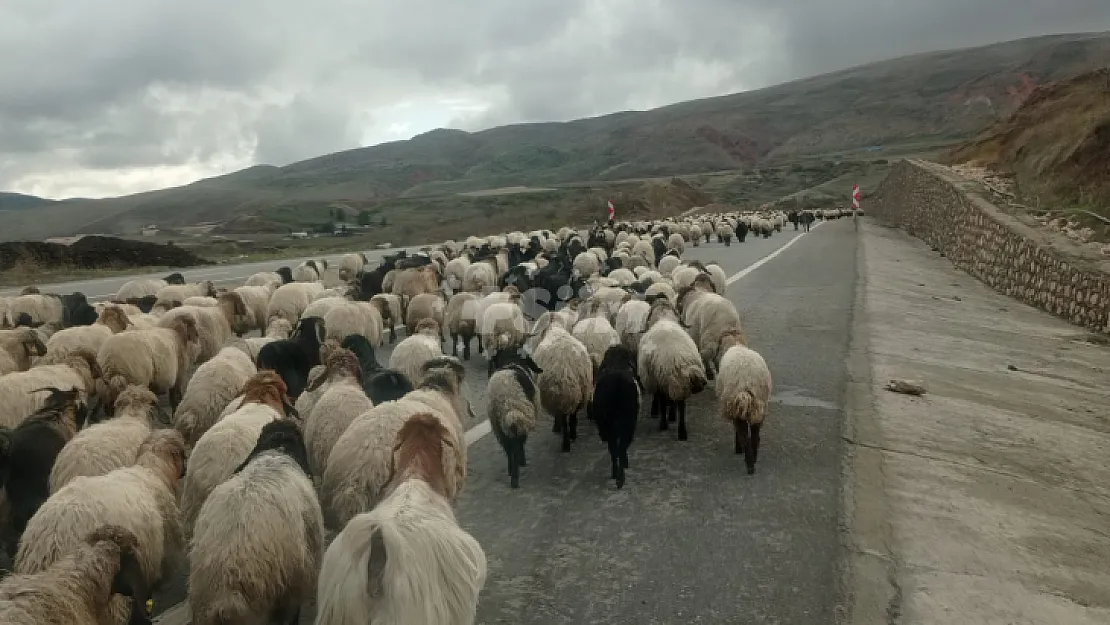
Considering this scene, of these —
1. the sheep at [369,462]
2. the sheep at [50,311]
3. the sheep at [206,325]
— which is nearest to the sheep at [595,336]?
the sheep at [369,462]

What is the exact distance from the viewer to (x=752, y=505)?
17.8 feet

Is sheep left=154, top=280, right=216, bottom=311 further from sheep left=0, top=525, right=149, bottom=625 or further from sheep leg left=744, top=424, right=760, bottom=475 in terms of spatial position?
sheep leg left=744, top=424, right=760, bottom=475

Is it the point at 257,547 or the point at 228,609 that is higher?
the point at 257,547

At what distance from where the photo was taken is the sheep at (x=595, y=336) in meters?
8.15

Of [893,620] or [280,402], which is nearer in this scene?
[893,620]

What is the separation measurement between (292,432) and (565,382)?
118 inches

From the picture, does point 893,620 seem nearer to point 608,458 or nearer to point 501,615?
point 501,615

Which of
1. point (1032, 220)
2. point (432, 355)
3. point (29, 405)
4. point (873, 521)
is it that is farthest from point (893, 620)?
point (1032, 220)

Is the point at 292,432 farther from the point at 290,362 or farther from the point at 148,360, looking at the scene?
the point at 148,360

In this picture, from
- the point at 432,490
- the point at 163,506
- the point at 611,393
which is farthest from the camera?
the point at 611,393

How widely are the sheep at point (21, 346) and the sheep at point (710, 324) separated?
7.82 meters

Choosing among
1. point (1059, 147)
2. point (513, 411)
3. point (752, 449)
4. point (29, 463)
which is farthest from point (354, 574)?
point (1059, 147)

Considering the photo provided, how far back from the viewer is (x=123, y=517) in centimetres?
420

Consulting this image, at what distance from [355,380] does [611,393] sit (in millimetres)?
2175
